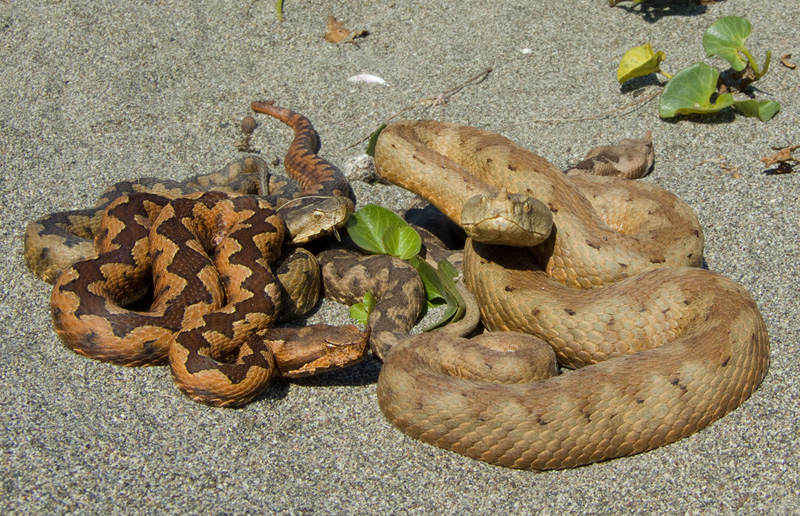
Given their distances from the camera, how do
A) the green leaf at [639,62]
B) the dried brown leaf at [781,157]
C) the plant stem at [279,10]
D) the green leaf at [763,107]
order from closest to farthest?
1. the dried brown leaf at [781,157]
2. the green leaf at [763,107]
3. the green leaf at [639,62]
4. the plant stem at [279,10]

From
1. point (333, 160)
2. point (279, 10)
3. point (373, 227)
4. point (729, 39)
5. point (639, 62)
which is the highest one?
point (279, 10)

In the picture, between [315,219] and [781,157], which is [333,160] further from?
[781,157]

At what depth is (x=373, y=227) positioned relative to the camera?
4.97 metres

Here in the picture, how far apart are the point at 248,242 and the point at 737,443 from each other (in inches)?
117

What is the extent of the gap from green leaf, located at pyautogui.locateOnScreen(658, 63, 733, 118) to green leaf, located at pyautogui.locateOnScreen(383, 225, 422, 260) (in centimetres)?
243

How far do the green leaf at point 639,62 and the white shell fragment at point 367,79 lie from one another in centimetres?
208

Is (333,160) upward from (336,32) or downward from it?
downward

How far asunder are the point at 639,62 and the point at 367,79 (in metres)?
2.36

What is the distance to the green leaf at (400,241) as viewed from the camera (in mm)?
4926

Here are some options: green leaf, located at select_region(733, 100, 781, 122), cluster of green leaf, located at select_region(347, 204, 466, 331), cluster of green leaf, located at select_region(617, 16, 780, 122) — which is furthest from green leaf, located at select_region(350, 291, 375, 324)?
green leaf, located at select_region(733, 100, 781, 122)

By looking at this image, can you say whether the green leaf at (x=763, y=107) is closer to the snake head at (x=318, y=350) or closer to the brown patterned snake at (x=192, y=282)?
the brown patterned snake at (x=192, y=282)

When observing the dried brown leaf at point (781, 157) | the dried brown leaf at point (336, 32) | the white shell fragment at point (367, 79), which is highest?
the dried brown leaf at point (336, 32)

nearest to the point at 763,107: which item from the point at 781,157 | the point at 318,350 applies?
the point at 781,157

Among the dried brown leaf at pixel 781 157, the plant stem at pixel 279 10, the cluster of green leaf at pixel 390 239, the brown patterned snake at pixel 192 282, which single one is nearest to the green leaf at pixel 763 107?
the dried brown leaf at pixel 781 157
